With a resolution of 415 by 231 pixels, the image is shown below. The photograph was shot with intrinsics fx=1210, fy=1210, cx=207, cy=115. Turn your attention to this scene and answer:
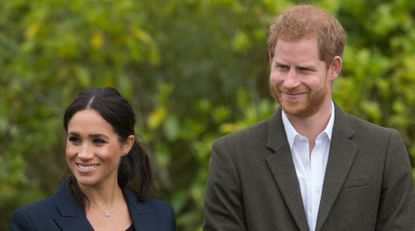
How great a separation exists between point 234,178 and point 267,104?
2486 millimetres

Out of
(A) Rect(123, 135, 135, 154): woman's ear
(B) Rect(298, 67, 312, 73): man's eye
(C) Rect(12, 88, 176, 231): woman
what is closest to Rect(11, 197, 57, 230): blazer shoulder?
(C) Rect(12, 88, 176, 231): woman

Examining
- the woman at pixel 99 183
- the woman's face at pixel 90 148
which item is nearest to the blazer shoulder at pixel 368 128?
the woman at pixel 99 183

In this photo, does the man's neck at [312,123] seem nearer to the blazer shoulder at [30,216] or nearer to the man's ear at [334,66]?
the man's ear at [334,66]

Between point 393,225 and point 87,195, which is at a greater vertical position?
point 87,195

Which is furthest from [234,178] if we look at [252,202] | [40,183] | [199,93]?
[40,183]

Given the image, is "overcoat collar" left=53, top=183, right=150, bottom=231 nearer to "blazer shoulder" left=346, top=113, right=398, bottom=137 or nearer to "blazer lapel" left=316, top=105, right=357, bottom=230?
"blazer lapel" left=316, top=105, right=357, bottom=230

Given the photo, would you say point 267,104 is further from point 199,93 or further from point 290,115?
point 290,115

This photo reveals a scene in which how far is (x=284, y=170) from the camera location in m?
4.76

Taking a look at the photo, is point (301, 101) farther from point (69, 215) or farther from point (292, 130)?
point (69, 215)

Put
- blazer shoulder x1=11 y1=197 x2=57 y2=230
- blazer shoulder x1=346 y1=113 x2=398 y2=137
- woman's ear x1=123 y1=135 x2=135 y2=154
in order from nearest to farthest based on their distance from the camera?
1. blazer shoulder x1=11 y1=197 x2=57 y2=230
2. blazer shoulder x1=346 y1=113 x2=398 y2=137
3. woman's ear x1=123 y1=135 x2=135 y2=154

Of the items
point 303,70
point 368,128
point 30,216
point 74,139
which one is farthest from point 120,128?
point 368,128

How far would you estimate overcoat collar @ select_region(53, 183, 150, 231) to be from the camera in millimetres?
4766

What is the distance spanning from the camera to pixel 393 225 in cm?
469

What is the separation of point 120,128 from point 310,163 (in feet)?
2.57
